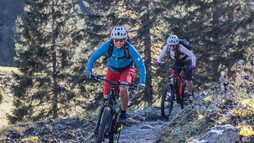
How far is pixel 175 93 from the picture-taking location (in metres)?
8.34

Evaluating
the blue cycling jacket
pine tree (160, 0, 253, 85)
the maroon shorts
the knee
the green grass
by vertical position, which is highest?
pine tree (160, 0, 253, 85)

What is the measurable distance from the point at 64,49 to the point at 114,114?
16.5 meters

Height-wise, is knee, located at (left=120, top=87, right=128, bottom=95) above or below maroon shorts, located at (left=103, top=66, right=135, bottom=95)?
below

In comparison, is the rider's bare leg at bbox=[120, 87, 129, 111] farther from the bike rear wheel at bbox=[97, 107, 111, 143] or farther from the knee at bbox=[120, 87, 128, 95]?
the bike rear wheel at bbox=[97, 107, 111, 143]

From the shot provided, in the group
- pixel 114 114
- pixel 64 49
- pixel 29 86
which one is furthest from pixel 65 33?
pixel 114 114

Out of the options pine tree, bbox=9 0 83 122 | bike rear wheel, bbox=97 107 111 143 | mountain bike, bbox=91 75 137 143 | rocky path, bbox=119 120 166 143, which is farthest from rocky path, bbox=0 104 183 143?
pine tree, bbox=9 0 83 122

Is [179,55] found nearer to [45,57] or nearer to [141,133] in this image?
[141,133]

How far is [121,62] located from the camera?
568 cm

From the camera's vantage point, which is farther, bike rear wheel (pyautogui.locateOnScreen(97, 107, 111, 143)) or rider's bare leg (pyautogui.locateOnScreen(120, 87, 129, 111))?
rider's bare leg (pyautogui.locateOnScreen(120, 87, 129, 111))

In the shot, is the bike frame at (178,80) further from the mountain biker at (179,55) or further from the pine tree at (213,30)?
the pine tree at (213,30)

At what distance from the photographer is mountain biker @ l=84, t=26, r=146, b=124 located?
5.38 metres

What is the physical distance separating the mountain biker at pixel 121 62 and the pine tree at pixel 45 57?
48.2 feet

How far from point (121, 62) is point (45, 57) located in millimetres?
16034

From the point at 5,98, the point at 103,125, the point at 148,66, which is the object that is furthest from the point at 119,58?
the point at 5,98
